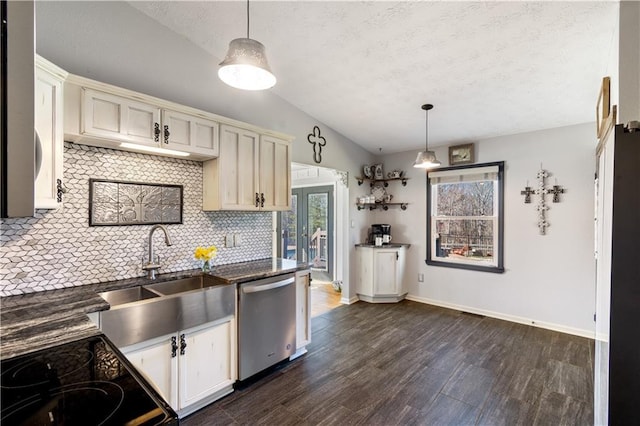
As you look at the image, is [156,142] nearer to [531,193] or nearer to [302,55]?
[302,55]

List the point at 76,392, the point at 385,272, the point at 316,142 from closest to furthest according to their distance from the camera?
1. the point at 76,392
2. the point at 316,142
3. the point at 385,272

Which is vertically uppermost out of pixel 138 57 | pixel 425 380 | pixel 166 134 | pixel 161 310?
pixel 138 57

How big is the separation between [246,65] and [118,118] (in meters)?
1.13

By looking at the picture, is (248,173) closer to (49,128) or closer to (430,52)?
(49,128)

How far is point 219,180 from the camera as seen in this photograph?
2.68 m

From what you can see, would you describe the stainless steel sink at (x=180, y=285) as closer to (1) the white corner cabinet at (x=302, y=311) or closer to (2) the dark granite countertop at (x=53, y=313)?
(2) the dark granite countertop at (x=53, y=313)

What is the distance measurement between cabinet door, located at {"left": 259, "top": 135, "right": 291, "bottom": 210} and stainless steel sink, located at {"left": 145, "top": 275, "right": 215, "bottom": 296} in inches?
34.9

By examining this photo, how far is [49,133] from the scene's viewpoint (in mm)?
1746

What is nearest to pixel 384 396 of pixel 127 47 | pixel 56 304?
pixel 56 304

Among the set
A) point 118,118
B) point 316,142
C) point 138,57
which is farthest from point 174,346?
point 316,142

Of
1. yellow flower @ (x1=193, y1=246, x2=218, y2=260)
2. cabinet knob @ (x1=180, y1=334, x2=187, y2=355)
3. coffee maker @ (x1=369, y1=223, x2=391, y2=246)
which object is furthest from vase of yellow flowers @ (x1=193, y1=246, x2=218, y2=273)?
coffee maker @ (x1=369, y1=223, x2=391, y2=246)

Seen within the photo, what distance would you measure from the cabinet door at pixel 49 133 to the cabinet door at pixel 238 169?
1.11 m

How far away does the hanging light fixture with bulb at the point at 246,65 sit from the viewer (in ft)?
5.26

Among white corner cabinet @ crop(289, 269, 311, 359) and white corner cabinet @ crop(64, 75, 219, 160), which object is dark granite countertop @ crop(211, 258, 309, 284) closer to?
white corner cabinet @ crop(289, 269, 311, 359)
